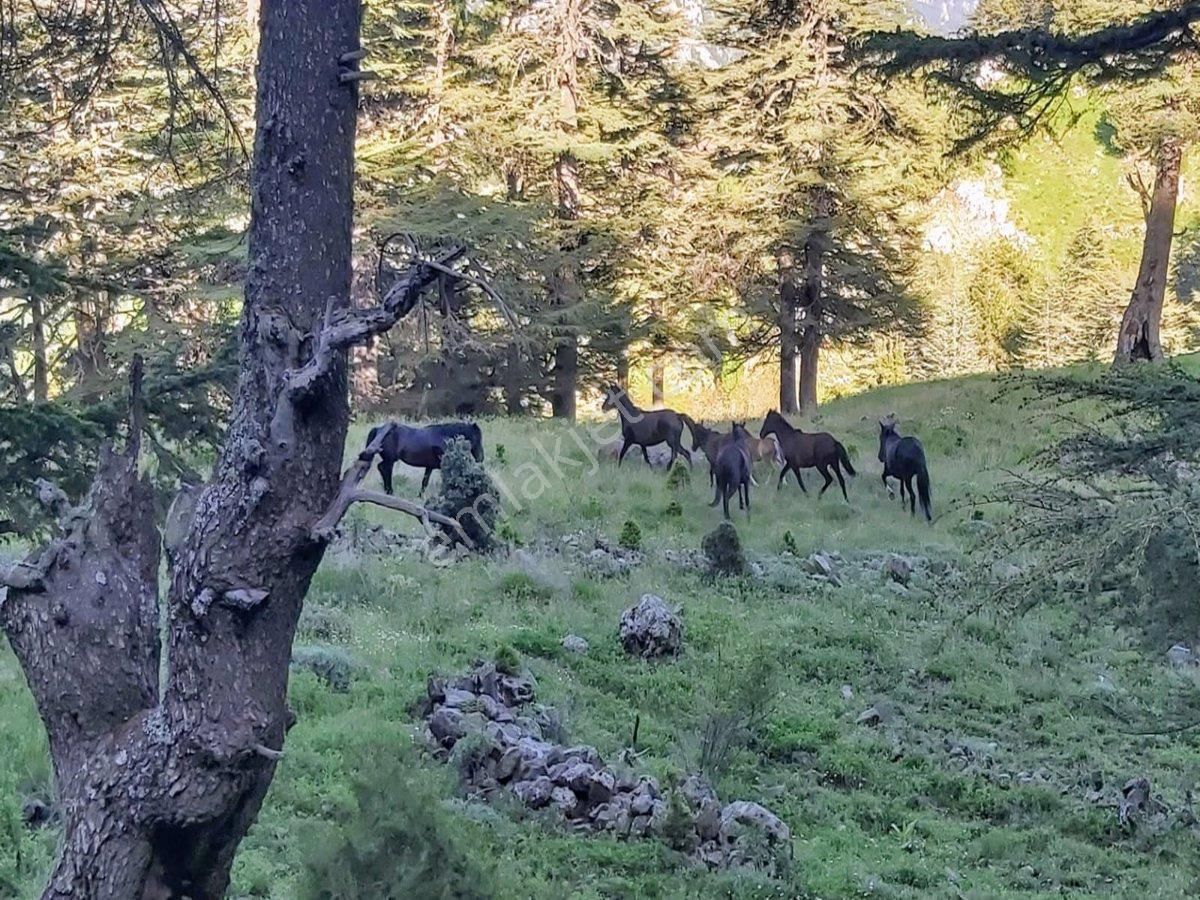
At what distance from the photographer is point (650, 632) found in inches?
385

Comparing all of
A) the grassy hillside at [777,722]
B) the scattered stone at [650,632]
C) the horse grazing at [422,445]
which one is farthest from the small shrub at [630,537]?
the scattered stone at [650,632]

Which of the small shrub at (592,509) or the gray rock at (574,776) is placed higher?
the small shrub at (592,509)

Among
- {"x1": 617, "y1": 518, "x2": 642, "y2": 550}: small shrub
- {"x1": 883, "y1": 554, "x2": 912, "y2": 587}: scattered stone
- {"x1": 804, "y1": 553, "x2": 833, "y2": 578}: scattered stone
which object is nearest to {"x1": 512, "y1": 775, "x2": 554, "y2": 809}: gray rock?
{"x1": 617, "y1": 518, "x2": 642, "y2": 550}: small shrub

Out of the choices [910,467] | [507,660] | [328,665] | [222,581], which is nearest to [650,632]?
[507,660]

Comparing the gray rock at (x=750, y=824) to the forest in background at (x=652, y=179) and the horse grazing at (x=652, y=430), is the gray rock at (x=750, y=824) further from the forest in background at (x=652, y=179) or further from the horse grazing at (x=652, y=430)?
the forest in background at (x=652, y=179)

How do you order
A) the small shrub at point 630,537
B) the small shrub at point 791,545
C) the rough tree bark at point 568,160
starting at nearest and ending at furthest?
1. the small shrub at point 630,537
2. the small shrub at point 791,545
3. the rough tree bark at point 568,160

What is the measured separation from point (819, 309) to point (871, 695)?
1647 centimetres

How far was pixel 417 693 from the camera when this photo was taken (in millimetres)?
8109

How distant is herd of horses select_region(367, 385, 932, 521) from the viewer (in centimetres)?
1582

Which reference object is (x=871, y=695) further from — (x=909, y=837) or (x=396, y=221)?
(x=396, y=221)

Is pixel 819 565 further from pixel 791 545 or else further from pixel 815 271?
pixel 815 271

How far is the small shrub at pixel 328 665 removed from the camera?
805 cm

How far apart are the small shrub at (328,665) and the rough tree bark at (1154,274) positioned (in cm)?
2075

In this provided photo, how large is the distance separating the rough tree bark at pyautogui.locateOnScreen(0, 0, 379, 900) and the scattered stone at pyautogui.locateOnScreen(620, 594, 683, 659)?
616cm
